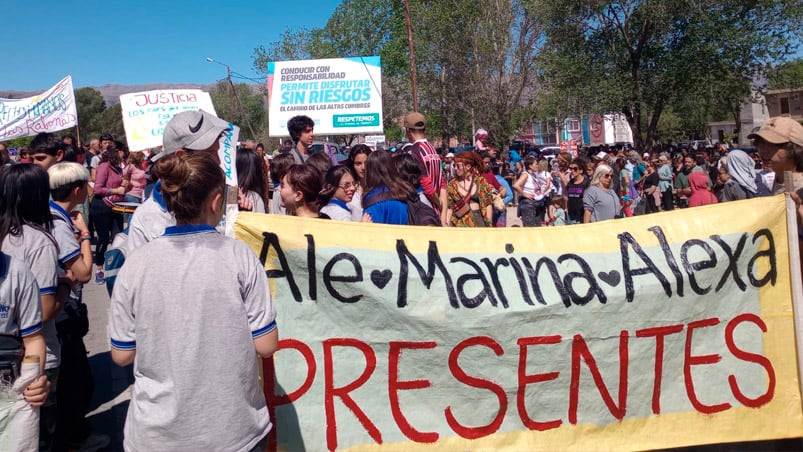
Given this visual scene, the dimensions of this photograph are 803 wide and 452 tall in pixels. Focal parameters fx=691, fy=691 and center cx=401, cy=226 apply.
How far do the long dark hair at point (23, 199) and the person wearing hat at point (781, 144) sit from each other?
376cm

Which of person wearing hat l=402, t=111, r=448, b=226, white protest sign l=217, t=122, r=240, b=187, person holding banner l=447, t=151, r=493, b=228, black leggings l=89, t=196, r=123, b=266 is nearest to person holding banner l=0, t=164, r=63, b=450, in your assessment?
white protest sign l=217, t=122, r=240, b=187

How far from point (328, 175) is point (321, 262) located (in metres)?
1.63

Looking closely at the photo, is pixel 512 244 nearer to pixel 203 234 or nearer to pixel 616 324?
pixel 616 324

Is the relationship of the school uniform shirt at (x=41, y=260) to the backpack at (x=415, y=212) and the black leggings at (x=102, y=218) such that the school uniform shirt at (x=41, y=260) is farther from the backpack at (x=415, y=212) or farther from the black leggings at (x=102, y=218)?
the black leggings at (x=102, y=218)

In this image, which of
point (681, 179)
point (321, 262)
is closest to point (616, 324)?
point (321, 262)

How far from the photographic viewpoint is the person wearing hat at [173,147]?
3117 mm

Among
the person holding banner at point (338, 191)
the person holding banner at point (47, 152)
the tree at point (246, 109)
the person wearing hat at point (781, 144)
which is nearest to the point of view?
the person wearing hat at point (781, 144)

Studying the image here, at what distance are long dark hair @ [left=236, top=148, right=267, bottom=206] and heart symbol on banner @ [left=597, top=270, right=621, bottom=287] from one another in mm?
2205

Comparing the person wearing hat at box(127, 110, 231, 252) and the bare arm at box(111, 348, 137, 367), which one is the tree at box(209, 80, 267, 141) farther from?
the bare arm at box(111, 348, 137, 367)

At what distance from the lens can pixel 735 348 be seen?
3.67 metres

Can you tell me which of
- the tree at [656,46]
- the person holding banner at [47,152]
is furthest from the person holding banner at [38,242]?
the tree at [656,46]

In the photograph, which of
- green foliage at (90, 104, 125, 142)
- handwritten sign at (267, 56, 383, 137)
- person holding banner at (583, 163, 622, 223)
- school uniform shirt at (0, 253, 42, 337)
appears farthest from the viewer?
green foliage at (90, 104, 125, 142)

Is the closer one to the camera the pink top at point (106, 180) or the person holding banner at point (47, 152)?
the person holding banner at point (47, 152)

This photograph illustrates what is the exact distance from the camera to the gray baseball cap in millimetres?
3244
